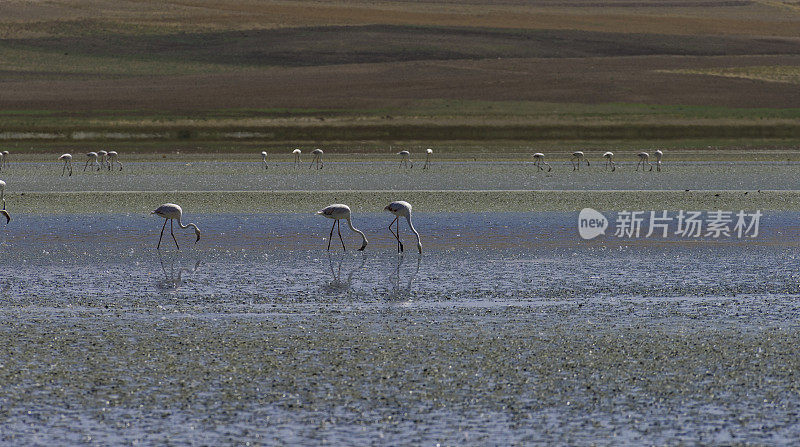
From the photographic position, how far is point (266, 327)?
12.8 metres

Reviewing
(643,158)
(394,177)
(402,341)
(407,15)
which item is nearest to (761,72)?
(407,15)

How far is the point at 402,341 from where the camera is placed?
12.1 meters

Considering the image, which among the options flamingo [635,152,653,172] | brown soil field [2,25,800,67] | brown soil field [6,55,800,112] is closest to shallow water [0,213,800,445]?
flamingo [635,152,653,172]

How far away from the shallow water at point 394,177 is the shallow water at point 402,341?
10.7 metres

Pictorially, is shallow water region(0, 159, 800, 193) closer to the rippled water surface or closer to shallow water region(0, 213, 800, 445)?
the rippled water surface

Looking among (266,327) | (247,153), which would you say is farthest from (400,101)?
(266,327)

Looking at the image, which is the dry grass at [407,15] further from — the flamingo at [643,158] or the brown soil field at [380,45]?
the flamingo at [643,158]

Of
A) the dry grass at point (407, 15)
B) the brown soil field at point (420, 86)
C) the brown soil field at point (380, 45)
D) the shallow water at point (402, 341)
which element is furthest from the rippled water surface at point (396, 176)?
the dry grass at point (407, 15)

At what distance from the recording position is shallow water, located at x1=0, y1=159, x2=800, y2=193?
30438 millimetres

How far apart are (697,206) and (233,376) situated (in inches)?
628

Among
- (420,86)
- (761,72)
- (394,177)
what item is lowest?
(394,177)

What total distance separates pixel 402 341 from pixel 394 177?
22.0 meters

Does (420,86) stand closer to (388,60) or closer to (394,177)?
(388,60)

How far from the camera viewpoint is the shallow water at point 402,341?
9273 mm
